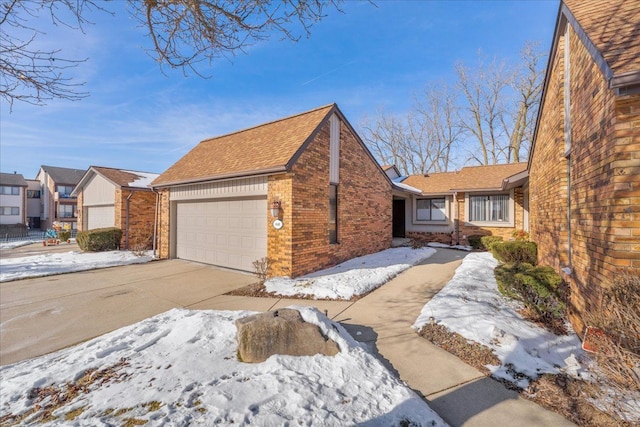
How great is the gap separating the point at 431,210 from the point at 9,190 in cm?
5052

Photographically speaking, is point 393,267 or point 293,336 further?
point 393,267

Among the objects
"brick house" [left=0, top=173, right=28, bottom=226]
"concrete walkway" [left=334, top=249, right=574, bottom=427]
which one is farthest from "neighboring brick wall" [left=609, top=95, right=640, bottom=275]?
"brick house" [left=0, top=173, right=28, bottom=226]

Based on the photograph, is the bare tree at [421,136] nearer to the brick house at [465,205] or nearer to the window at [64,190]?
the brick house at [465,205]

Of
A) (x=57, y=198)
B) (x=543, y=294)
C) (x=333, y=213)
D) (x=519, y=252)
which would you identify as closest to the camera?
(x=543, y=294)

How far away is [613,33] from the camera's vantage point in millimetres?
3221

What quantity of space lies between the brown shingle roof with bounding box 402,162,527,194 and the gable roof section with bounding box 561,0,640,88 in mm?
9555

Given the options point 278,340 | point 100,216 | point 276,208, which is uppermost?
point 276,208

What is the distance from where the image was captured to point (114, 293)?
6320mm

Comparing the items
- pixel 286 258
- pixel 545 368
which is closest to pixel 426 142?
pixel 286 258

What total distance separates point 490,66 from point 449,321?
25173 millimetres

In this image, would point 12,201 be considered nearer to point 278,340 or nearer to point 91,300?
point 91,300

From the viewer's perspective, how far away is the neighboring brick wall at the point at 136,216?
42.9 feet

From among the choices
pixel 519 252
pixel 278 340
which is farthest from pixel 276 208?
pixel 519 252

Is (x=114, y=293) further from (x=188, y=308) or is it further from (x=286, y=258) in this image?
(x=286, y=258)
